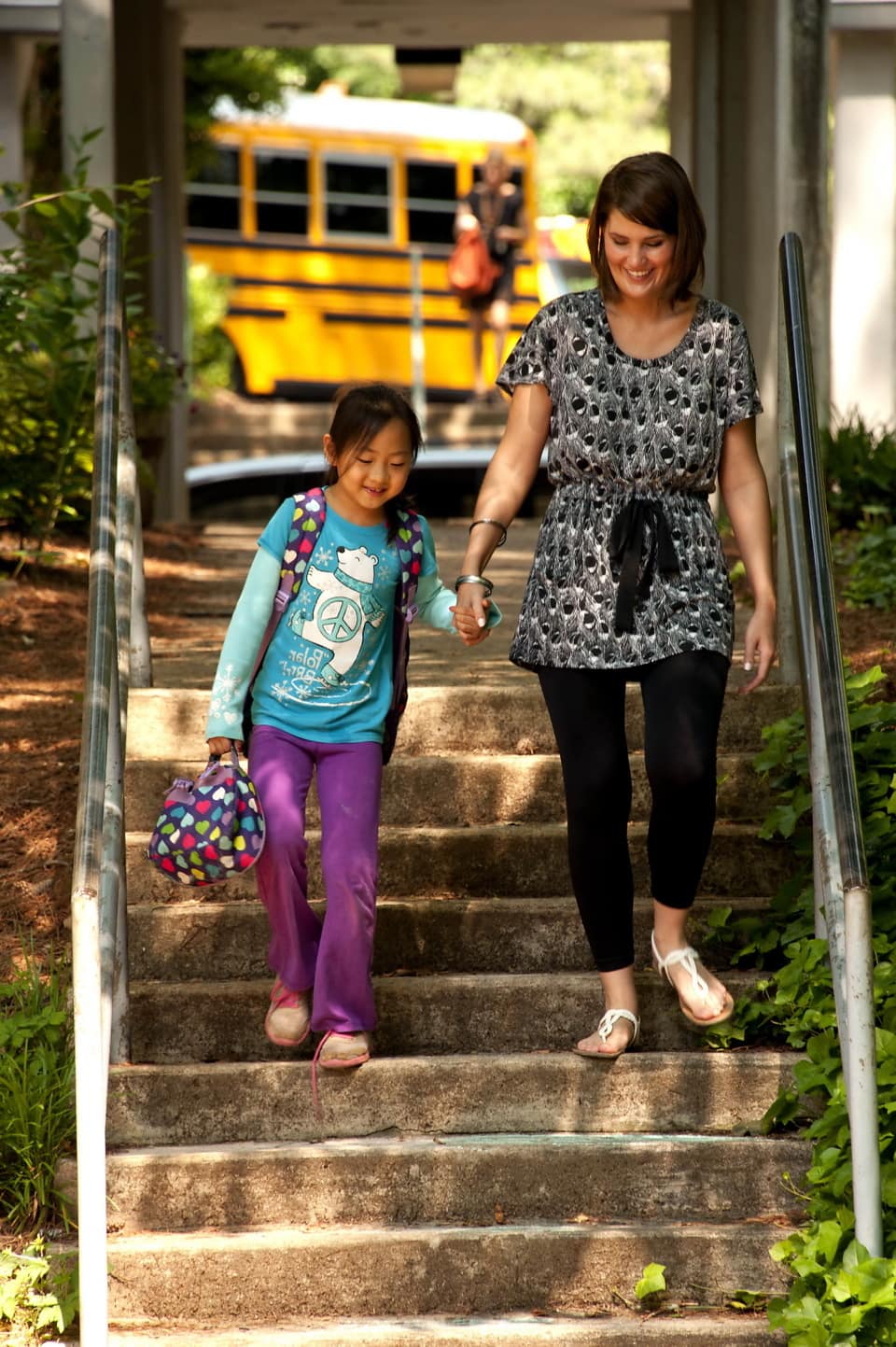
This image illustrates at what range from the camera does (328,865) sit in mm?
3602

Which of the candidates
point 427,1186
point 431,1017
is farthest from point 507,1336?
point 431,1017

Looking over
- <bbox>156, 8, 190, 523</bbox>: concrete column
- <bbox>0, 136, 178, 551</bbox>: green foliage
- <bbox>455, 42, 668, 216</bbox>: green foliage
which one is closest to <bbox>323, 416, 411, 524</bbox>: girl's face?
<bbox>0, 136, 178, 551</bbox>: green foliage

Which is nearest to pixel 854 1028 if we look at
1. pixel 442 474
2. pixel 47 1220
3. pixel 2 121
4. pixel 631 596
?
pixel 631 596

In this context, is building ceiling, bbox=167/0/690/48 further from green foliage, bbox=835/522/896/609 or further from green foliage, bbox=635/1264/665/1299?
green foliage, bbox=635/1264/665/1299

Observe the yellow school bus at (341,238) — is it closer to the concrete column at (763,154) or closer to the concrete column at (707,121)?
the concrete column at (707,121)

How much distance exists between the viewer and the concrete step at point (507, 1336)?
326cm

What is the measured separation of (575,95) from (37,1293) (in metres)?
28.3

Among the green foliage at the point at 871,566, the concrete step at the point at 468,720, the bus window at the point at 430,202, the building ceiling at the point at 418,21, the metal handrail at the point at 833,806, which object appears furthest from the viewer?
the bus window at the point at 430,202

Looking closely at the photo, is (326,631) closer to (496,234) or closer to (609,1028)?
(609,1028)

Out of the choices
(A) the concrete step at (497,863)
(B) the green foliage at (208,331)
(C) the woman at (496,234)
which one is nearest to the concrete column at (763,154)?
(A) the concrete step at (497,863)

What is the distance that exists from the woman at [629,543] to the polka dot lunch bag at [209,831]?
0.58 m

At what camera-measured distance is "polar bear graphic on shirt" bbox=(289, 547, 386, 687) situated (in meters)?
3.64

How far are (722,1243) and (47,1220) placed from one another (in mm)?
1305

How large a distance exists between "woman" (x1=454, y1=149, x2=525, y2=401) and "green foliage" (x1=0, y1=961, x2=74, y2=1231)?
1085 centimetres
